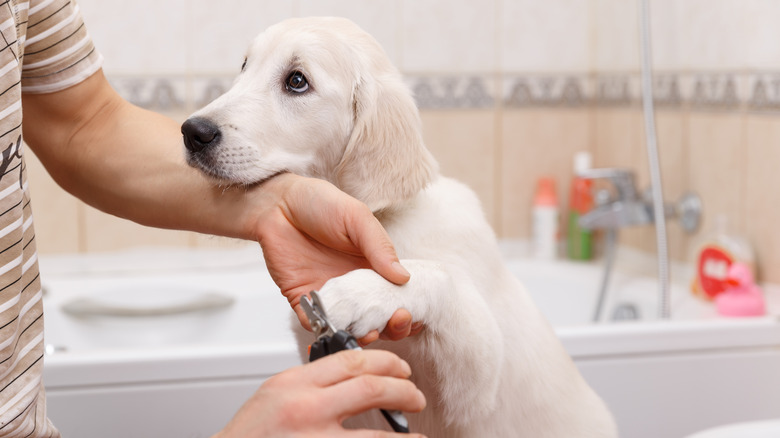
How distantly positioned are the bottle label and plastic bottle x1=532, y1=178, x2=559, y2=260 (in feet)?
2.06

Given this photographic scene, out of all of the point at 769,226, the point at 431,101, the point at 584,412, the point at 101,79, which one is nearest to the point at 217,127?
the point at 101,79

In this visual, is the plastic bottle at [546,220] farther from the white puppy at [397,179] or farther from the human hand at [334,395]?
the human hand at [334,395]

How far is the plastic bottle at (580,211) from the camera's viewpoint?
2398 millimetres

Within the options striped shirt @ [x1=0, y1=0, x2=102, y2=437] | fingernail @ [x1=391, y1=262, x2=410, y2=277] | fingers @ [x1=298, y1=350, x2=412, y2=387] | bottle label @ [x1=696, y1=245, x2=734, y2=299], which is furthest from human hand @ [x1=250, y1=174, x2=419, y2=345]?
bottle label @ [x1=696, y1=245, x2=734, y2=299]

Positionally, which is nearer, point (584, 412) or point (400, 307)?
point (400, 307)

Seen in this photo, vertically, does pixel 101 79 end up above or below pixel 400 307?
above

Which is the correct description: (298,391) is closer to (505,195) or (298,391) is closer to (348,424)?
(348,424)

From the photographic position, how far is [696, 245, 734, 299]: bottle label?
1.77 meters

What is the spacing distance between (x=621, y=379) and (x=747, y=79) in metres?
0.81

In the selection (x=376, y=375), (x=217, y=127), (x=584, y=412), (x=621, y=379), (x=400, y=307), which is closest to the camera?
(x=376, y=375)

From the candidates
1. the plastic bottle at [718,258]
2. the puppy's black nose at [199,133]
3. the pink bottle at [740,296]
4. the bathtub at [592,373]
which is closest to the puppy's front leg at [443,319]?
the puppy's black nose at [199,133]

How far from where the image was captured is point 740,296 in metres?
1.64

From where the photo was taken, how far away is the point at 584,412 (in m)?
1.02

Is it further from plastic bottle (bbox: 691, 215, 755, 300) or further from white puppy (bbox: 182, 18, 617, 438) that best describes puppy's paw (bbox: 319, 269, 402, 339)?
plastic bottle (bbox: 691, 215, 755, 300)
